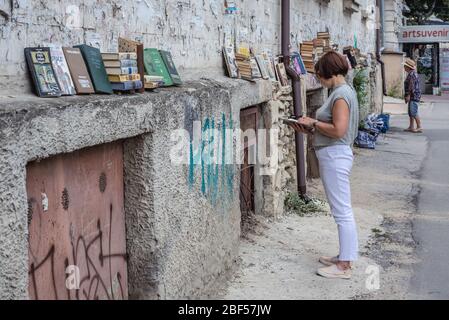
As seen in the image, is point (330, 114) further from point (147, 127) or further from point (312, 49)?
point (312, 49)

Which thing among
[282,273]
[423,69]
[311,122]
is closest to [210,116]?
[311,122]

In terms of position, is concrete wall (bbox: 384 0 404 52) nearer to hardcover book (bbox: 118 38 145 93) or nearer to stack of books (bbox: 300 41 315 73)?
stack of books (bbox: 300 41 315 73)

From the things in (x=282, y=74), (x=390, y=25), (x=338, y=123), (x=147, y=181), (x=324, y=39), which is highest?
(x=390, y=25)

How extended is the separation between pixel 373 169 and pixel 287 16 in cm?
373

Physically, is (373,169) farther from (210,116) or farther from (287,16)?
(210,116)

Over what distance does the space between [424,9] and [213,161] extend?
3304 centimetres

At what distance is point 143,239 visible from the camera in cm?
381

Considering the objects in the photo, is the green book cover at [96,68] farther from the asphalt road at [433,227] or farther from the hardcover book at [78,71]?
the asphalt road at [433,227]

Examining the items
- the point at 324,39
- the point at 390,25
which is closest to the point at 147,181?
the point at 324,39

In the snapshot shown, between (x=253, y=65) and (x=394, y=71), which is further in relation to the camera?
(x=394, y=71)

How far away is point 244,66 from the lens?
19.6ft

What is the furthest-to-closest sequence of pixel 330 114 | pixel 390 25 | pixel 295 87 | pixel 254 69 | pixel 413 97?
pixel 390 25 < pixel 413 97 < pixel 295 87 < pixel 254 69 < pixel 330 114

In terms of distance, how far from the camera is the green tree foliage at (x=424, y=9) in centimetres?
3472

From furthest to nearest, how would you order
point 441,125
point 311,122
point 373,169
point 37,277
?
point 441,125 < point 373,169 < point 311,122 < point 37,277
